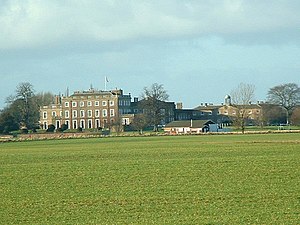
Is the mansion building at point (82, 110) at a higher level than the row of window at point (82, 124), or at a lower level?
higher

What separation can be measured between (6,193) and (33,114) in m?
129

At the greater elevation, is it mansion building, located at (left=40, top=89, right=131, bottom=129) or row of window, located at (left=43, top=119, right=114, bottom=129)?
mansion building, located at (left=40, top=89, right=131, bottom=129)

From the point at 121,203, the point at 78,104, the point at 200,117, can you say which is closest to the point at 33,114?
the point at 78,104

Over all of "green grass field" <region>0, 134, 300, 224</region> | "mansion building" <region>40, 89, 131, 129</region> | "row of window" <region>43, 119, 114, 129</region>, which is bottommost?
"green grass field" <region>0, 134, 300, 224</region>

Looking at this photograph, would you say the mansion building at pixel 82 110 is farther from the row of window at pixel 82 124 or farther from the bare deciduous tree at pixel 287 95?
the bare deciduous tree at pixel 287 95

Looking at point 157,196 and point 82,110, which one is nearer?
point 157,196

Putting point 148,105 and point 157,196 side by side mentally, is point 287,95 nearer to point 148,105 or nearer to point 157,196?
point 148,105

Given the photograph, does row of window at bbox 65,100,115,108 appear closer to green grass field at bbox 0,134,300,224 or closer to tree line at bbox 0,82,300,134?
tree line at bbox 0,82,300,134

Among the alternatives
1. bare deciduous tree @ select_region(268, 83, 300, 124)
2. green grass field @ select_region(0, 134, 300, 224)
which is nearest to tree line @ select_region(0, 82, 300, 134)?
bare deciduous tree @ select_region(268, 83, 300, 124)

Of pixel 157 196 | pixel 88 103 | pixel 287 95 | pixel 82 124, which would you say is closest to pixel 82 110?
pixel 88 103

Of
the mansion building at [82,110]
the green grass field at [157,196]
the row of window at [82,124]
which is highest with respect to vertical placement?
the mansion building at [82,110]

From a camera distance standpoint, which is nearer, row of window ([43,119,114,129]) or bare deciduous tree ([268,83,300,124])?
bare deciduous tree ([268,83,300,124])

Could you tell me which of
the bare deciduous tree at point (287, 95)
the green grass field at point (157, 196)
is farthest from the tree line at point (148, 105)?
the green grass field at point (157, 196)

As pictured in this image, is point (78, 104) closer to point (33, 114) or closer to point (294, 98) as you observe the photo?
point (33, 114)
